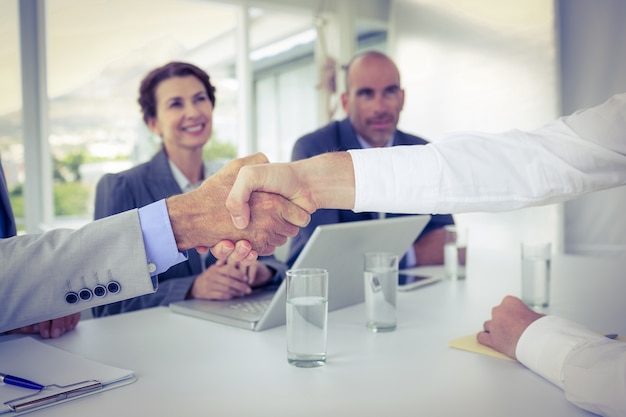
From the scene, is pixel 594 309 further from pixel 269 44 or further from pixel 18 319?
pixel 269 44

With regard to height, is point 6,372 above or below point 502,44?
below

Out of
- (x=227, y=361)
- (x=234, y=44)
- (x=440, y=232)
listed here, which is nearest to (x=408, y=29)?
(x=234, y=44)

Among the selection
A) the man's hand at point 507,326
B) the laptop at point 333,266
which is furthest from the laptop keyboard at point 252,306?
the man's hand at point 507,326

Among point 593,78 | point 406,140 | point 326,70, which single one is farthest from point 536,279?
point 326,70

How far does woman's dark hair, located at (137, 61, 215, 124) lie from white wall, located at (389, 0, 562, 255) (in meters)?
2.72

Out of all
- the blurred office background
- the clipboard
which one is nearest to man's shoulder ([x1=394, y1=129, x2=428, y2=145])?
the blurred office background

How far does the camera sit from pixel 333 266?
1276 millimetres

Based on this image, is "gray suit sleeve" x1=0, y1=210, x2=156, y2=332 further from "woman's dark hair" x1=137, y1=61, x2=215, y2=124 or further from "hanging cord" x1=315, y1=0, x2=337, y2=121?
"hanging cord" x1=315, y1=0, x2=337, y2=121

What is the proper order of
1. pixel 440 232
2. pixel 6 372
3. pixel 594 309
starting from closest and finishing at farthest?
1. pixel 6 372
2. pixel 594 309
3. pixel 440 232

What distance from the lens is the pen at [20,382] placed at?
0.86 meters

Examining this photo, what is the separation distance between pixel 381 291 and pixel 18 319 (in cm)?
68

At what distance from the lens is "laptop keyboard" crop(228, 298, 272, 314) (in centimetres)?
134

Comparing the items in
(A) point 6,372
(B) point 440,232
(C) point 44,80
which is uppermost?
(C) point 44,80

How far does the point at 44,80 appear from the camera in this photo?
388 cm
